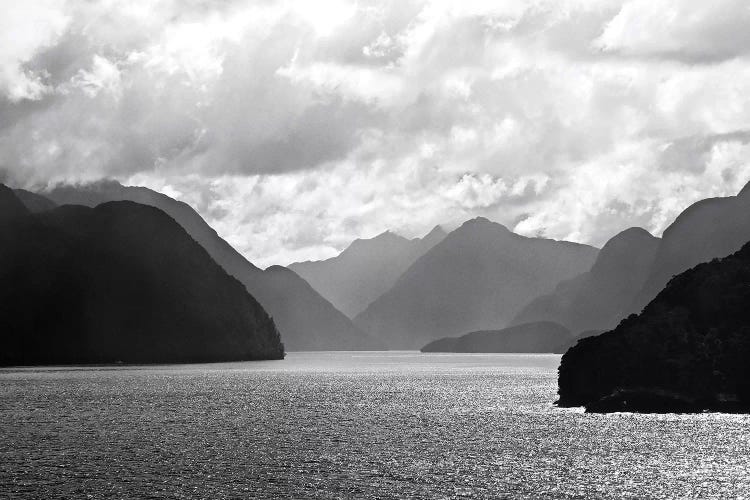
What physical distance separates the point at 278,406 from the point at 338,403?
11507mm

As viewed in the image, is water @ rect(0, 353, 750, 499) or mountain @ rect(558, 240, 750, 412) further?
mountain @ rect(558, 240, 750, 412)

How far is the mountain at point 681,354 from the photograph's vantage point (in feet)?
395

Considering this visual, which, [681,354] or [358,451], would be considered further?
[681,354]

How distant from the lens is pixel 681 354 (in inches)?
4813

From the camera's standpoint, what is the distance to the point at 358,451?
285 ft

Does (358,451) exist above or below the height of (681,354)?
below

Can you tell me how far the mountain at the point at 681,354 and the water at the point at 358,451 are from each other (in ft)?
18.0

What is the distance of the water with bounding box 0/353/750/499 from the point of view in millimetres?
66750

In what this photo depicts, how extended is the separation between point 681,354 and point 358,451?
55.4 meters

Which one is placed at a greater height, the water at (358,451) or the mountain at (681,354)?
the mountain at (681,354)

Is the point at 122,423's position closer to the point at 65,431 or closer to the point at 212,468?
the point at 65,431

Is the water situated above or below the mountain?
below

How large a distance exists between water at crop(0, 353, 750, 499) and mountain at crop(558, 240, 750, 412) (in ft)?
18.0

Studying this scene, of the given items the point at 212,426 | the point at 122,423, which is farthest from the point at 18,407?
the point at 212,426
